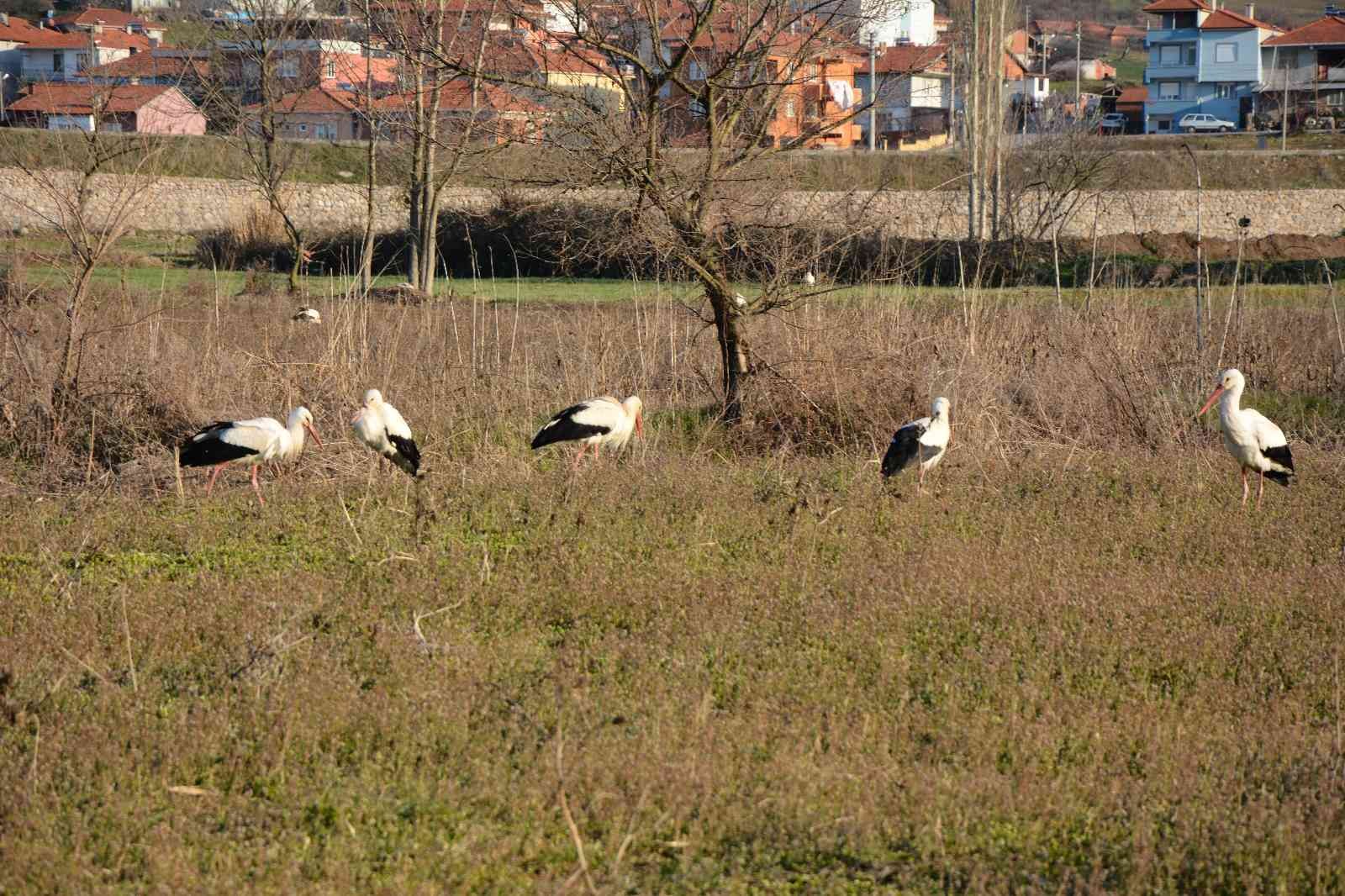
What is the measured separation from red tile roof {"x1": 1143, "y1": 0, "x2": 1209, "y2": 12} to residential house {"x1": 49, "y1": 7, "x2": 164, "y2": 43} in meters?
53.8

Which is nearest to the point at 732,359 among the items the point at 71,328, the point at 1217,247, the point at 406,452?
the point at 406,452

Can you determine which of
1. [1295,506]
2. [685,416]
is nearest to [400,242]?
[685,416]

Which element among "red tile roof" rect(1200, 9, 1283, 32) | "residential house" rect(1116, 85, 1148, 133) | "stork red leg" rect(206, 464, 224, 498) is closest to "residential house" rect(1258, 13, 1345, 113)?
"red tile roof" rect(1200, 9, 1283, 32)

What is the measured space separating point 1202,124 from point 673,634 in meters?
75.8

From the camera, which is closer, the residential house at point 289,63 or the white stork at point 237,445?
the white stork at point 237,445

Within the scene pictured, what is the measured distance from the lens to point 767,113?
41.0 ft

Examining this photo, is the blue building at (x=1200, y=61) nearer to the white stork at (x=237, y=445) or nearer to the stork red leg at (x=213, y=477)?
the stork red leg at (x=213, y=477)

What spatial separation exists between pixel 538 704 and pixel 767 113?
7.74 m

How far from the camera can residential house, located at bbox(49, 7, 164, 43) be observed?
57.6 m

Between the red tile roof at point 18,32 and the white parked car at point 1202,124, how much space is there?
59.0 meters

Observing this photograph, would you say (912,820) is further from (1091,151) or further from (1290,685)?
(1091,151)

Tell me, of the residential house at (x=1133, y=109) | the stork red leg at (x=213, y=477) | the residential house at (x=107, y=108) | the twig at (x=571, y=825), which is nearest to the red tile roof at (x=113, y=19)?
the residential house at (x=107, y=108)

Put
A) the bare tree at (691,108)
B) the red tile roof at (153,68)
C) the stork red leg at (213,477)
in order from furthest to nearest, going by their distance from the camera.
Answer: the red tile roof at (153,68), the bare tree at (691,108), the stork red leg at (213,477)

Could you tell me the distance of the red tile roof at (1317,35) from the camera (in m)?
78.3
